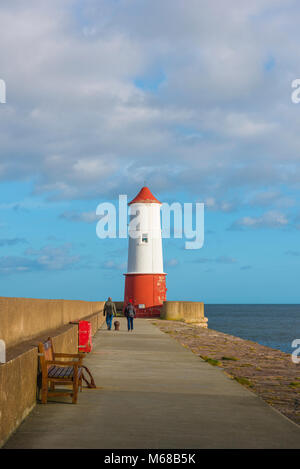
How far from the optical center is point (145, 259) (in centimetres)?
5078

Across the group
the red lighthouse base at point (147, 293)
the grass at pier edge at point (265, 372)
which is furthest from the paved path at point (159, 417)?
the red lighthouse base at point (147, 293)

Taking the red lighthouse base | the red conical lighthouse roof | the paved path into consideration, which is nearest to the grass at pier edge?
the paved path

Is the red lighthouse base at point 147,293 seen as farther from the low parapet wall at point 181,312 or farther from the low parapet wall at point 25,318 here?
the low parapet wall at point 25,318

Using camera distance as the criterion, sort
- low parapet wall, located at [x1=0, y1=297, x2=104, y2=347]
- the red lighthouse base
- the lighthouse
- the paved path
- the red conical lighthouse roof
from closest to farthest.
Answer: the paved path < low parapet wall, located at [x1=0, y1=297, x2=104, y2=347] < the red lighthouse base < the lighthouse < the red conical lighthouse roof

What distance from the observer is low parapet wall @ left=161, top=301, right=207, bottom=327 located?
154 feet

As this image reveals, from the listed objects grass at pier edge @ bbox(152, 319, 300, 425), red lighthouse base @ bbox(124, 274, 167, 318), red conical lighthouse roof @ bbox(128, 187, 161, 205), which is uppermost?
red conical lighthouse roof @ bbox(128, 187, 161, 205)

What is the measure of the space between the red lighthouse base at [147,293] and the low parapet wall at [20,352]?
117 ft

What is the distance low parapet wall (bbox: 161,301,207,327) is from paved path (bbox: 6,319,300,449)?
109 feet

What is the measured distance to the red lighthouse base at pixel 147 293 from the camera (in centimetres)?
4994

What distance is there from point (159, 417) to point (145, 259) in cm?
4227

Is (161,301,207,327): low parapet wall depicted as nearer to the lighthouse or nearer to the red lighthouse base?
the red lighthouse base

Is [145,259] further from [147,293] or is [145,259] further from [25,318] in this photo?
[25,318]

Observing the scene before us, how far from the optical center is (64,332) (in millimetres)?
14125
